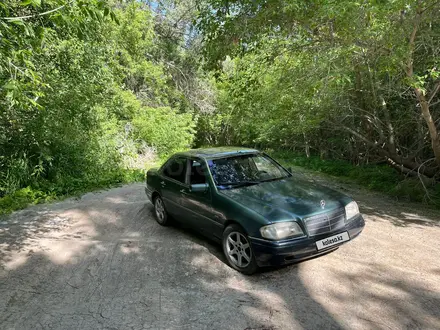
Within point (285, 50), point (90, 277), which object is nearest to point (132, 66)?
point (285, 50)

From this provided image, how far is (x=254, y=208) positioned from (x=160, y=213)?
2.68 metres

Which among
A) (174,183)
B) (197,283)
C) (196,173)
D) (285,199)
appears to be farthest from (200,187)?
(197,283)

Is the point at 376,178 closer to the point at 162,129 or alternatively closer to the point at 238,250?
the point at 238,250

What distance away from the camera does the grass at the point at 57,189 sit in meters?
7.58

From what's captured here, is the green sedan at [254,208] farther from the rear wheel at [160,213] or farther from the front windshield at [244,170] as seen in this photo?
A: the rear wheel at [160,213]

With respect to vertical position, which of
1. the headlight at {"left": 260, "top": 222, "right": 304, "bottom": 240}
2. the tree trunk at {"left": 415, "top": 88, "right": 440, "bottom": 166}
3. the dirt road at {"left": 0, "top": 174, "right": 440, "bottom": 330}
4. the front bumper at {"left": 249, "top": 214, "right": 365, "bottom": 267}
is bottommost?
the dirt road at {"left": 0, "top": 174, "right": 440, "bottom": 330}

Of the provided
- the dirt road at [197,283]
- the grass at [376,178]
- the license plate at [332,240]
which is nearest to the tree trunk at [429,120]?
the grass at [376,178]

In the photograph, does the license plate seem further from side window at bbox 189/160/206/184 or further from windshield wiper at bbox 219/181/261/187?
side window at bbox 189/160/206/184

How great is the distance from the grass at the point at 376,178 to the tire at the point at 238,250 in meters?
5.55

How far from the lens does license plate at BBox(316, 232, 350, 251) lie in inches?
151

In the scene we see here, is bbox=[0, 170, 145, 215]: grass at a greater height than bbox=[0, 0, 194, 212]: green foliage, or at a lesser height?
lesser

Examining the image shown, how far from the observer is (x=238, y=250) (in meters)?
4.10

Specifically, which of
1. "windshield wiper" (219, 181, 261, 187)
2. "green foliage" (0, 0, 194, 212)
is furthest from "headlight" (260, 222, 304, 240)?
"green foliage" (0, 0, 194, 212)

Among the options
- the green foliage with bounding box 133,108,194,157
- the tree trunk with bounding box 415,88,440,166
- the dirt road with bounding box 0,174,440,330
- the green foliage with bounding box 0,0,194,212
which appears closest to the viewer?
the dirt road with bounding box 0,174,440,330
